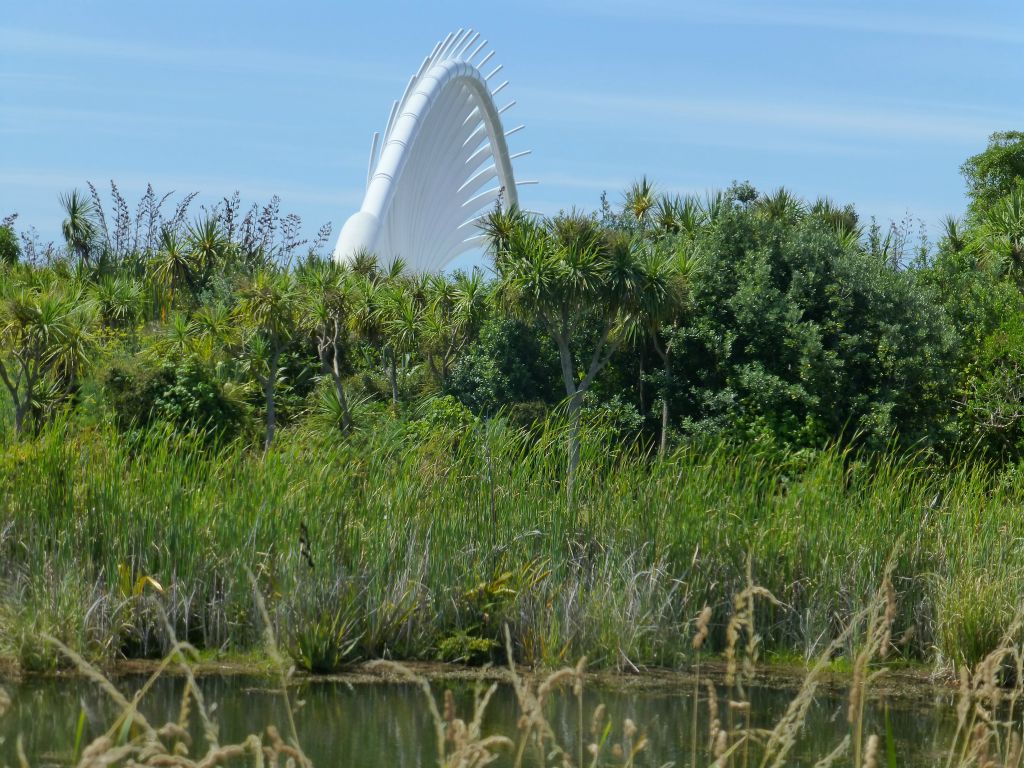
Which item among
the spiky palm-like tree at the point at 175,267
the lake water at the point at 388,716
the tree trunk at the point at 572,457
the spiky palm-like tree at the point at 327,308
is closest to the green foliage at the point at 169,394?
the spiky palm-like tree at the point at 327,308

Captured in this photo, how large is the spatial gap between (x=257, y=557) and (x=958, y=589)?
5.45 metres

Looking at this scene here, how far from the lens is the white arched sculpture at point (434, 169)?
4406cm

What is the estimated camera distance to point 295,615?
925 cm

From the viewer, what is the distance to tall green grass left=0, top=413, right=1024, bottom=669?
932cm

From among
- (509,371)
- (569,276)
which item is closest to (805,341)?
(569,276)

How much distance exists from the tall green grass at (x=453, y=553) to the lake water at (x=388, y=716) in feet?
1.50

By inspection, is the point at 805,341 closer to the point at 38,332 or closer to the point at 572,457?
the point at 572,457

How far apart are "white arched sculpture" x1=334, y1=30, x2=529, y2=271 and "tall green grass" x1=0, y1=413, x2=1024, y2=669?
98.6 feet

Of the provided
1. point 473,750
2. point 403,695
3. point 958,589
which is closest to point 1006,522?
point 958,589

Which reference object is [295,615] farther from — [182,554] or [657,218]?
[657,218]

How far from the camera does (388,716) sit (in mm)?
8438

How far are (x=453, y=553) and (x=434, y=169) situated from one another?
42372mm

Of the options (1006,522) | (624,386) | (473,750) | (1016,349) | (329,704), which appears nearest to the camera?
(473,750)

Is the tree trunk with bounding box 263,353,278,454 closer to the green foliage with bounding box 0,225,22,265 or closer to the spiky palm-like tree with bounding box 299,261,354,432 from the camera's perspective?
the spiky palm-like tree with bounding box 299,261,354,432
